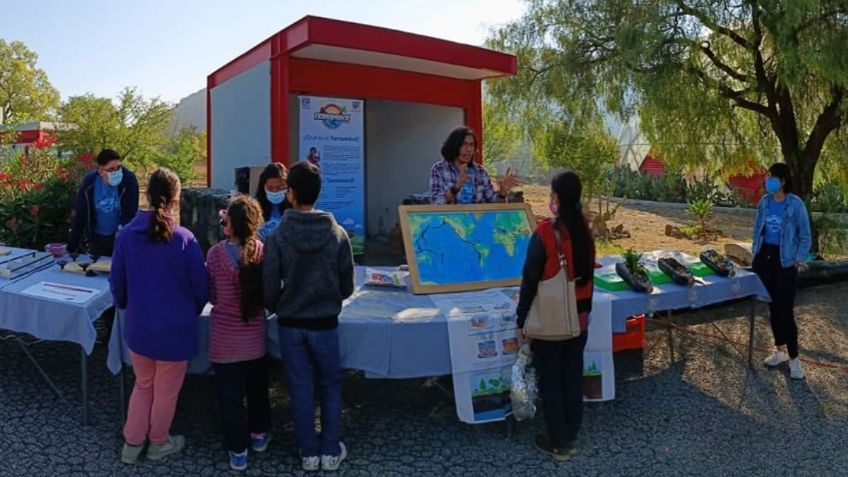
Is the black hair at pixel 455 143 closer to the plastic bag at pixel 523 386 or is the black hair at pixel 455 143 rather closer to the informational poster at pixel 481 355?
the informational poster at pixel 481 355

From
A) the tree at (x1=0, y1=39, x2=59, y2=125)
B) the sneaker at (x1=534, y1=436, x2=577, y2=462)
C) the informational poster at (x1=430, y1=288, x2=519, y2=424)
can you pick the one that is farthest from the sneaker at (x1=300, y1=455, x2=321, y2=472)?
the tree at (x1=0, y1=39, x2=59, y2=125)

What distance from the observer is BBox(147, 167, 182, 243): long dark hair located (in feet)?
10.2

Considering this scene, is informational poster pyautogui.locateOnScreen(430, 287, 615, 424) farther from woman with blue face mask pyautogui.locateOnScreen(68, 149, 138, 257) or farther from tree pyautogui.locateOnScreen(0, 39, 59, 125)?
tree pyautogui.locateOnScreen(0, 39, 59, 125)

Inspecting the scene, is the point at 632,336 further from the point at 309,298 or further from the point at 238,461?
the point at 238,461

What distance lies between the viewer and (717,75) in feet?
31.5

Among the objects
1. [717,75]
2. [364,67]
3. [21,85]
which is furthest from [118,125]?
[21,85]

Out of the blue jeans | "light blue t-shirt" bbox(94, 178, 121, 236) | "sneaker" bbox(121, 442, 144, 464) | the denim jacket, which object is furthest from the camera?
"light blue t-shirt" bbox(94, 178, 121, 236)

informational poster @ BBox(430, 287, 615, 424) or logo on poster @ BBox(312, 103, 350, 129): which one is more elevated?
logo on poster @ BBox(312, 103, 350, 129)

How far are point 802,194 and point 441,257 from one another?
7.42 meters

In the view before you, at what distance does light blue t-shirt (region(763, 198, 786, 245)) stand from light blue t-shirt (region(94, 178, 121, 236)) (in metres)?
5.03

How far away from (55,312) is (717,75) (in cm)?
917

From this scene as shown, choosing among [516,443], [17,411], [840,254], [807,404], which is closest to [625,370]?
[807,404]

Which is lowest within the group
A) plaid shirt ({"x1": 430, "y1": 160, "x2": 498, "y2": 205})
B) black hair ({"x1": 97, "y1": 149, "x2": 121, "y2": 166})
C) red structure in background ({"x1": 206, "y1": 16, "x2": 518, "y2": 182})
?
plaid shirt ({"x1": 430, "y1": 160, "x2": 498, "y2": 205})

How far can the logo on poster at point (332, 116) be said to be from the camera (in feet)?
26.7
